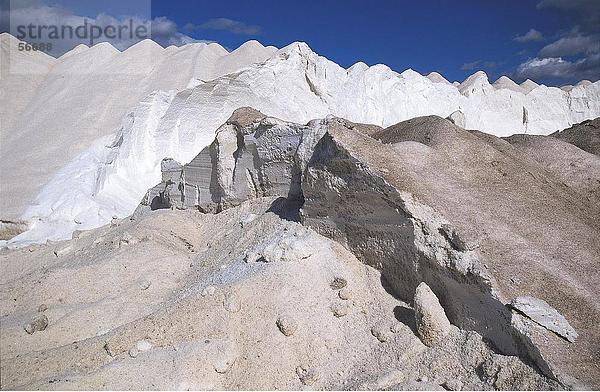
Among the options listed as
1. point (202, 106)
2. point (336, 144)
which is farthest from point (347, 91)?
point (336, 144)

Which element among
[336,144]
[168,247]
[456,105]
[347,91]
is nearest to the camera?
[336,144]

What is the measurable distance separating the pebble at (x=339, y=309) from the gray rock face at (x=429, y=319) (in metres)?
0.64

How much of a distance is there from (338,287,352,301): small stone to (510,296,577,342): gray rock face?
4.57 feet

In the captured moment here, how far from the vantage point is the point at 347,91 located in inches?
589

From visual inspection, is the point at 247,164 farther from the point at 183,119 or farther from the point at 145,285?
the point at 183,119

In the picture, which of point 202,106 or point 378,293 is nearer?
point 378,293

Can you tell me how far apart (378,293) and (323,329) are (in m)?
0.63

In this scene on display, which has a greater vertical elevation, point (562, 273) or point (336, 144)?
point (336, 144)

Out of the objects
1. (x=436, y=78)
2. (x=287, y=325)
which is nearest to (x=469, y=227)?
(x=287, y=325)

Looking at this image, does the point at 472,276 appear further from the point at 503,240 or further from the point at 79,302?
the point at 79,302

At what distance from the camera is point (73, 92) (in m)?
17.9

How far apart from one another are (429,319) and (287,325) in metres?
1.10

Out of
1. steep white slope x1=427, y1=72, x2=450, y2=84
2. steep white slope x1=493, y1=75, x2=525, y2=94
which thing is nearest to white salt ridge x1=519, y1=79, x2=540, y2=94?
steep white slope x1=493, y1=75, x2=525, y2=94

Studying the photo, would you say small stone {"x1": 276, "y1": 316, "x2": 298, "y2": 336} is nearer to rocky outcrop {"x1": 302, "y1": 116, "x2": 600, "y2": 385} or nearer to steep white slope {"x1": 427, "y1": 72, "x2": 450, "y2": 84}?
rocky outcrop {"x1": 302, "y1": 116, "x2": 600, "y2": 385}
